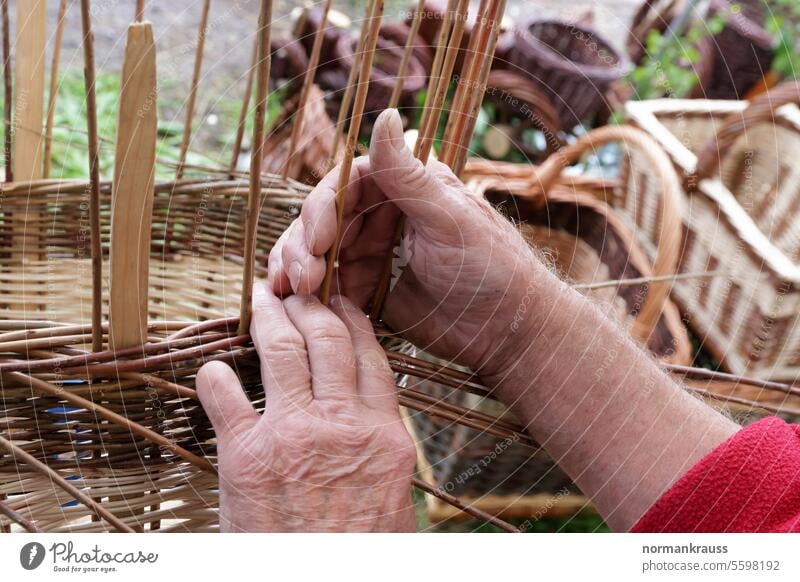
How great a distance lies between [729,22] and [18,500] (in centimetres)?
149

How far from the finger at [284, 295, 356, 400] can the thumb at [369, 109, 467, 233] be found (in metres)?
0.07

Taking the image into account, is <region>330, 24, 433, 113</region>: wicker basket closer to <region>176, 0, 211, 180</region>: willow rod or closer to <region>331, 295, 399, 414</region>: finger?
<region>176, 0, 211, 180</region>: willow rod

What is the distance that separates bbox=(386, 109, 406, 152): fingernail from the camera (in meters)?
0.36

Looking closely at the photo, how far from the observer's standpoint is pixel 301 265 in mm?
391

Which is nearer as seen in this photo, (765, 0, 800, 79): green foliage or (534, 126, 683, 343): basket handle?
(534, 126, 683, 343): basket handle

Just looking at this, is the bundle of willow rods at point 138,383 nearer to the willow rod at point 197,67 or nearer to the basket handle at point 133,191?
the basket handle at point 133,191

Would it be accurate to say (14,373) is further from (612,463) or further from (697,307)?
(697,307)

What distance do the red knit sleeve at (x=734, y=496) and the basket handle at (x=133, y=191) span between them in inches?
10.6

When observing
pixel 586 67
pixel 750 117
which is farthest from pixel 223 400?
pixel 586 67

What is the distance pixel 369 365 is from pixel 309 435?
5cm

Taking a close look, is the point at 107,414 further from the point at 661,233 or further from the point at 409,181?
the point at 661,233

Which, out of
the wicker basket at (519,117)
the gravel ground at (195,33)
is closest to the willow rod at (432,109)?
the wicker basket at (519,117)

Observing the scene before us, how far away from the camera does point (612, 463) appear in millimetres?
446

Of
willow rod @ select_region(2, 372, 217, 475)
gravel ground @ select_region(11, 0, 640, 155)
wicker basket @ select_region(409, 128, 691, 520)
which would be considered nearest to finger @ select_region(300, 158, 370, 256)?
willow rod @ select_region(2, 372, 217, 475)
